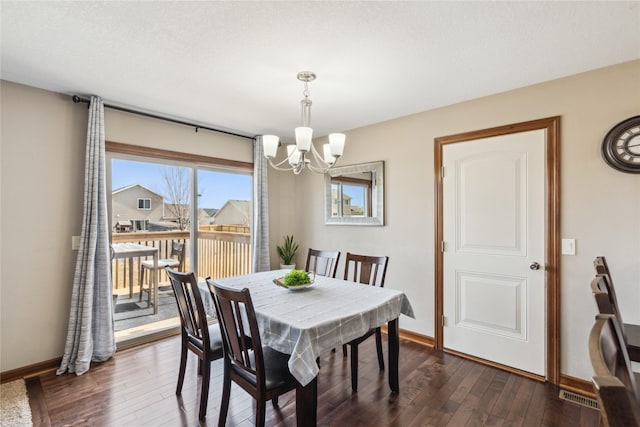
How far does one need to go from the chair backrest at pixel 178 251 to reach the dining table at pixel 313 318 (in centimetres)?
129

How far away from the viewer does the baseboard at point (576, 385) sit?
230 centimetres

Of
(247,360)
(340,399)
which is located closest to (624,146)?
(340,399)

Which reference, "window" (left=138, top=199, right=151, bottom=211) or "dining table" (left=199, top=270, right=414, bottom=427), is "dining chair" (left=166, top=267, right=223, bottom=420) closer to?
"dining table" (left=199, top=270, right=414, bottom=427)

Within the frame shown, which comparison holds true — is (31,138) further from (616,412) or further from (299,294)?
(616,412)

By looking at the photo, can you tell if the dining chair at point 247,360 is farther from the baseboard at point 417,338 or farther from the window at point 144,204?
the window at point 144,204

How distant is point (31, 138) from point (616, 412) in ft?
12.4

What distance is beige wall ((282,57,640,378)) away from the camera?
2.19 m

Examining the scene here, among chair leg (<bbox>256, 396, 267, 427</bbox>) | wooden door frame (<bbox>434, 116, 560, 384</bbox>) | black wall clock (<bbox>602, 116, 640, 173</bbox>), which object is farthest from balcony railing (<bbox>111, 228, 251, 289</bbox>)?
black wall clock (<bbox>602, 116, 640, 173</bbox>)

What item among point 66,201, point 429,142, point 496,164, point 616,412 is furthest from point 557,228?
point 66,201

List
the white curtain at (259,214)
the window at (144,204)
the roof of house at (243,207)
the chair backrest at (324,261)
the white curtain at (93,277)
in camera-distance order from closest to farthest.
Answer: the white curtain at (93,277), the chair backrest at (324,261), the window at (144,204), the white curtain at (259,214), the roof of house at (243,207)

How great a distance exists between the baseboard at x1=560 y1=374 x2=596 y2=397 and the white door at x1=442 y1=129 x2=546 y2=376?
0.15 meters

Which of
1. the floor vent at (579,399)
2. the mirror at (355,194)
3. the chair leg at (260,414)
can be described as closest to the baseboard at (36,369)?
the chair leg at (260,414)

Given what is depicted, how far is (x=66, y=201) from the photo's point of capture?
109 inches

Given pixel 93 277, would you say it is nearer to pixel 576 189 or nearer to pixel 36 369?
pixel 36 369
